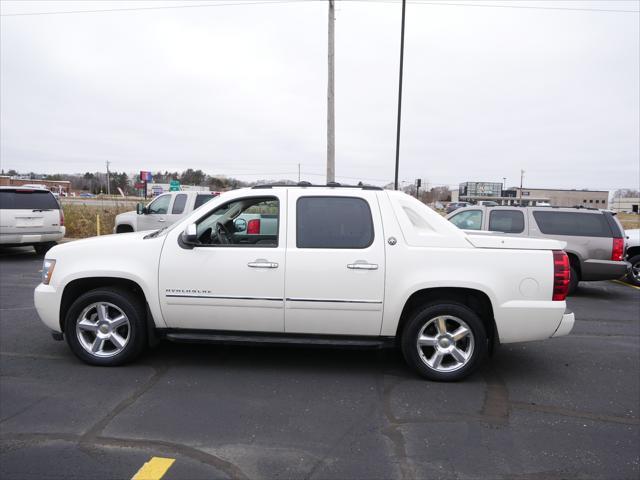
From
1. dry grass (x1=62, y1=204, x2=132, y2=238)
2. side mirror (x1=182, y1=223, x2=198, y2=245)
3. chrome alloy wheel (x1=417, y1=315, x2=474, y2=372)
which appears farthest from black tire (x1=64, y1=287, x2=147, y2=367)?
dry grass (x1=62, y1=204, x2=132, y2=238)

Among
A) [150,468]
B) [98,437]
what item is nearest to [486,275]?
[150,468]

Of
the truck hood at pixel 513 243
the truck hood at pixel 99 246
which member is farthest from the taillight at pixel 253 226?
the truck hood at pixel 513 243

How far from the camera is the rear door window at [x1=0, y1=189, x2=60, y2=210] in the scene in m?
11.9

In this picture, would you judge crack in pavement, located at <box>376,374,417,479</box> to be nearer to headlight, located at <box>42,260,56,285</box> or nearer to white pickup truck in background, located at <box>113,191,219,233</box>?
headlight, located at <box>42,260,56,285</box>

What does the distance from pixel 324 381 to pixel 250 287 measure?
1109mm

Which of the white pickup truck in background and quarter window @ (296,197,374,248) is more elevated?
quarter window @ (296,197,374,248)

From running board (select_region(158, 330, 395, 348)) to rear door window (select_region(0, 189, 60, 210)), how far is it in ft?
31.4

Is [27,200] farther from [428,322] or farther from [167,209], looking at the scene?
[428,322]

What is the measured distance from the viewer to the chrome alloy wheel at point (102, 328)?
4.78 metres

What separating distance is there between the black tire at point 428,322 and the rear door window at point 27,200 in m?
11.1

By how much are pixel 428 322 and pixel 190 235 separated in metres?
2.32

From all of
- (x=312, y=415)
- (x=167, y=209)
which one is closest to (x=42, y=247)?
(x=167, y=209)

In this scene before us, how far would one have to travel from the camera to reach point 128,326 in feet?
15.7

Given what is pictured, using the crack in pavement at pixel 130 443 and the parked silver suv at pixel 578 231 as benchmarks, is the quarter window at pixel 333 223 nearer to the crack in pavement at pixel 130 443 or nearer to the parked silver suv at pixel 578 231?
the crack in pavement at pixel 130 443
